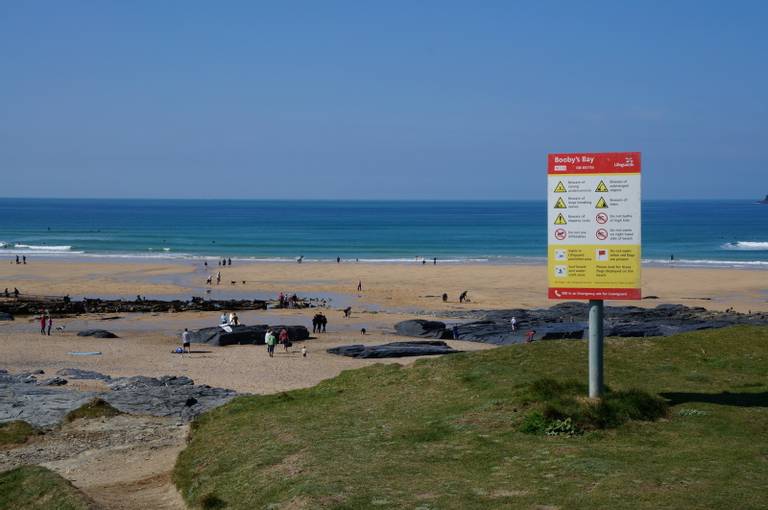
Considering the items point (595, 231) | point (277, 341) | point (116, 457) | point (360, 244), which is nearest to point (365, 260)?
point (360, 244)

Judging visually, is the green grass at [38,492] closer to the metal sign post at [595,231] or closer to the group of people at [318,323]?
the metal sign post at [595,231]

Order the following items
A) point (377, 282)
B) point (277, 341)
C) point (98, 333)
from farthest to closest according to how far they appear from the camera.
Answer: point (377, 282)
point (98, 333)
point (277, 341)

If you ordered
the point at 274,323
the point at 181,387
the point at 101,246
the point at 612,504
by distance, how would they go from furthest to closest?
1. the point at 101,246
2. the point at 274,323
3. the point at 181,387
4. the point at 612,504

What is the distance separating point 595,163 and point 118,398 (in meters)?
14.1

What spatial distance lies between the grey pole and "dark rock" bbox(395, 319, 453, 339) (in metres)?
25.3

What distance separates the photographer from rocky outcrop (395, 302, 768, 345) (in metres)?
38.1

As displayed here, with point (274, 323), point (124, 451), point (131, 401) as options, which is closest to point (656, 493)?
point (124, 451)

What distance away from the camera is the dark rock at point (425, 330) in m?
40.0

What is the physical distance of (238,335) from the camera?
124ft

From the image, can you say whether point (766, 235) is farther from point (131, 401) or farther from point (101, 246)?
point (131, 401)

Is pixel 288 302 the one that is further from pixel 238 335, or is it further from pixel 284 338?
pixel 284 338

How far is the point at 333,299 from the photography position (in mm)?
56406

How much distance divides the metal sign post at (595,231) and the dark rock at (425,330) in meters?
25.4

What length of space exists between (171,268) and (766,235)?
94255 millimetres
